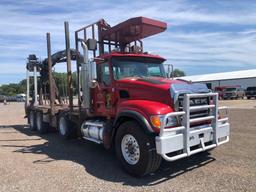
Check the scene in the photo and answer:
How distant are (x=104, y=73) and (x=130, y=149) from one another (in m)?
2.21

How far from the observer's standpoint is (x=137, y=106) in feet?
22.5

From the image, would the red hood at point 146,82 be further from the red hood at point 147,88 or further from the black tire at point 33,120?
the black tire at point 33,120

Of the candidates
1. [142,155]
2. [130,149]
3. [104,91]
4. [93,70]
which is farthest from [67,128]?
[142,155]

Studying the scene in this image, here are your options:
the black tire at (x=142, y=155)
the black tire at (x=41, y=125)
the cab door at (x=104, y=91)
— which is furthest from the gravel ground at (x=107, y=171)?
the black tire at (x=41, y=125)

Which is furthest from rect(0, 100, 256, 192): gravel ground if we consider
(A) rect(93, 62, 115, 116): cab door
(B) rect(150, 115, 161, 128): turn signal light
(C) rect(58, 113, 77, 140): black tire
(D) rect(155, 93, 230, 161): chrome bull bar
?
(A) rect(93, 62, 115, 116): cab door

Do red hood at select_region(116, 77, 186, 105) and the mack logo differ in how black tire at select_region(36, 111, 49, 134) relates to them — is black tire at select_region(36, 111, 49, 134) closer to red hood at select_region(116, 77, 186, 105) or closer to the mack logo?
red hood at select_region(116, 77, 186, 105)

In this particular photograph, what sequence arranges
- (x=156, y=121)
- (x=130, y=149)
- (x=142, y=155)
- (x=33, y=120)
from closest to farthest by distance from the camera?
(x=156, y=121) → (x=142, y=155) → (x=130, y=149) → (x=33, y=120)

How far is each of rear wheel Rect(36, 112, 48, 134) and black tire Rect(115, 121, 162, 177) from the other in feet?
23.6

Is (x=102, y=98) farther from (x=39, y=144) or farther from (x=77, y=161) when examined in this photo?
(x=39, y=144)

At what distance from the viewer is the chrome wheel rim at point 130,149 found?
688cm

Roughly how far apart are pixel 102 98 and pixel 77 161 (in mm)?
1642

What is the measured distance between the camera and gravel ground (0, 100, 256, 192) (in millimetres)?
6223

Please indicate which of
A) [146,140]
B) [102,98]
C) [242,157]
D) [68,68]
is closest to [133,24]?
[102,98]

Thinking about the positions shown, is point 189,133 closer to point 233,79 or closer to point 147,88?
point 147,88
